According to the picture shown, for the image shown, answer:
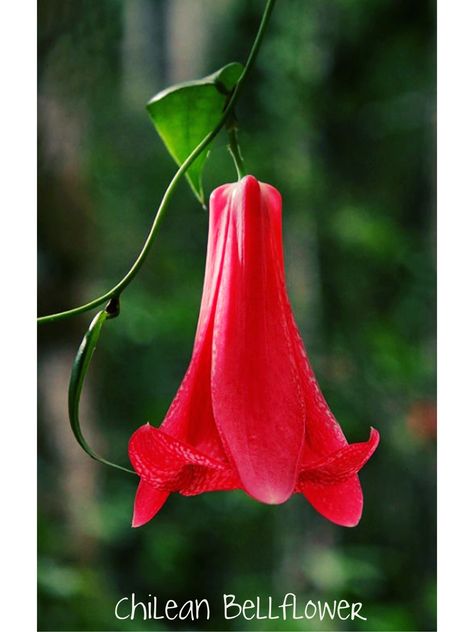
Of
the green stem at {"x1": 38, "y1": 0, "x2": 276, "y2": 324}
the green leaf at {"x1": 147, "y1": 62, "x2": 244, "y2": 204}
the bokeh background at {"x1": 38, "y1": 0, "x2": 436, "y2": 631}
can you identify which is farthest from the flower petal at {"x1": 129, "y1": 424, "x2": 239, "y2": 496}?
the bokeh background at {"x1": 38, "y1": 0, "x2": 436, "y2": 631}

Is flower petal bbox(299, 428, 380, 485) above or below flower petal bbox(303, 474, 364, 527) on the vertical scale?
above

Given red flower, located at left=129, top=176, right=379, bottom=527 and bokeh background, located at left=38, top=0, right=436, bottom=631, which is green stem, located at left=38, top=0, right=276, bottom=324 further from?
bokeh background, located at left=38, top=0, right=436, bottom=631

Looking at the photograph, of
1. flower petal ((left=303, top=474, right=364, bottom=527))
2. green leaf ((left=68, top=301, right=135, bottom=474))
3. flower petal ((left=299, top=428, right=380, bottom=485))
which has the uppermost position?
green leaf ((left=68, top=301, right=135, bottom=474))

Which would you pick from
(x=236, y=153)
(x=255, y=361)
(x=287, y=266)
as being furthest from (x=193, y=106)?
(x=287, y=266)

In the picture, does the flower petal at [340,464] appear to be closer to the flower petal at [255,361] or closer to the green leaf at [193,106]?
the flower petal at [255,361]

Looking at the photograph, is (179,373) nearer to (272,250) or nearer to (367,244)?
(367,244)

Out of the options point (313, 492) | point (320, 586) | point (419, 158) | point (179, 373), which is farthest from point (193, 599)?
point (419, 158)

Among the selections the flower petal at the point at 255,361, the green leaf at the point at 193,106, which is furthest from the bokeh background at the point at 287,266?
the flower petal at the point at 255,361
